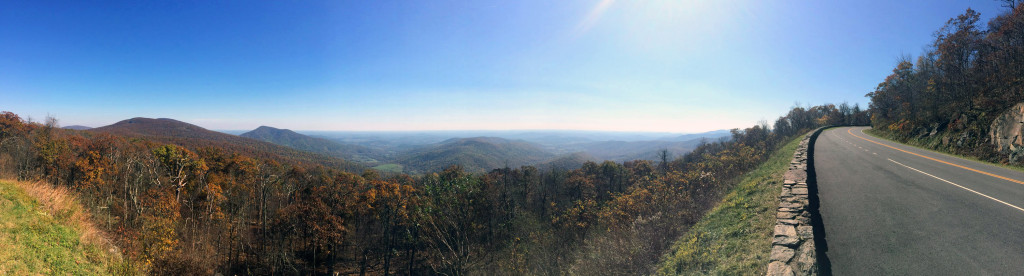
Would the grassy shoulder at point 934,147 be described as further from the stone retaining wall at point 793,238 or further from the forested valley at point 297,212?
the stone retaining wall at point 793,238

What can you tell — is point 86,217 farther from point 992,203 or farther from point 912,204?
point 992,203

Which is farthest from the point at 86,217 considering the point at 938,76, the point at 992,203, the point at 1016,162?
the point at 938,76

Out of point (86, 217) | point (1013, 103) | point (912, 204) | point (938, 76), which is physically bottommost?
point (86, 217)

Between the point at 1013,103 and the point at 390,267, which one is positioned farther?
the point at 390,267

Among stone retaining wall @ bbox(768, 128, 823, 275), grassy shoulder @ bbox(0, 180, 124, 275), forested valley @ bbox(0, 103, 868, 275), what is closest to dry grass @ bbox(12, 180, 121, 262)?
grassy shoulder @ bbox(0, 180, 124, 275)

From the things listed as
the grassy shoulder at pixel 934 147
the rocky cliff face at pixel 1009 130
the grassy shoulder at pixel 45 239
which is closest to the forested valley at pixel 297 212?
the grassy shoulder at pixel 45 239

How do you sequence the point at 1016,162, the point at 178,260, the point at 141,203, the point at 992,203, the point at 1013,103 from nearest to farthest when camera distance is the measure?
1. the point at 992,203
2. the point at 1016,162
3. the point at 1013,103
4. the point at 178,260
5. the point at 141,203

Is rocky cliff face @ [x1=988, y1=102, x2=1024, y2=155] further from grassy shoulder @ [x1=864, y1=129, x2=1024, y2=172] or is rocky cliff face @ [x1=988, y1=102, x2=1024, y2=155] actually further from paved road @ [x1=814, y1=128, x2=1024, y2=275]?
paved road @ [x1=814, y1=128, x2=1024, y2=275]
